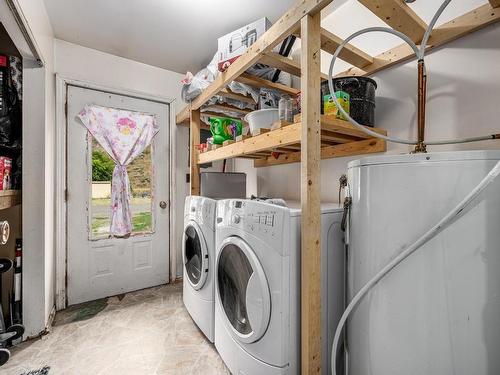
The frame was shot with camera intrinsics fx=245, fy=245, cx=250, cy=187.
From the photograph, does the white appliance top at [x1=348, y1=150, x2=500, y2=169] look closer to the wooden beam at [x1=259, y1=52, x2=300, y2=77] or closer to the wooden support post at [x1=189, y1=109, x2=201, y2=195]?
the wooden beam at [x1=259, y1=52, x2=300, y2=77]

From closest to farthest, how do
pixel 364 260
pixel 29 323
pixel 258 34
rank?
pixel 364 260 → pixel 258 34 → pixel 29 323

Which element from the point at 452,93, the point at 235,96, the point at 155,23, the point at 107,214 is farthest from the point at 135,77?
the point at 452,93

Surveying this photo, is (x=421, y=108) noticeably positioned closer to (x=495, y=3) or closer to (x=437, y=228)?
(x=437, y=228)

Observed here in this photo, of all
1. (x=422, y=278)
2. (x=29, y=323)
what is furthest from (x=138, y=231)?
(x=422, y=278)

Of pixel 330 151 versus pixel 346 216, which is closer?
pixel 346 216

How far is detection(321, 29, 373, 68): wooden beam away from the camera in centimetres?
128

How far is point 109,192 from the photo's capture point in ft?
8.18

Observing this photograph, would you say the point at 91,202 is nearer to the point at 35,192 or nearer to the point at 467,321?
the point at 35,192

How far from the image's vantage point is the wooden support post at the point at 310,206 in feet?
3.35

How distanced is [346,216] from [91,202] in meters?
2.39

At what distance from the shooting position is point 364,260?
3.13ft

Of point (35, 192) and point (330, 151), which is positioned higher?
point (330, 151)

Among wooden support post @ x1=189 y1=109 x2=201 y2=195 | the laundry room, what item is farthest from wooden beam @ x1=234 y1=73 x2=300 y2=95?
wooden support post @ x1=189 y1=109 x2=201 y2=195

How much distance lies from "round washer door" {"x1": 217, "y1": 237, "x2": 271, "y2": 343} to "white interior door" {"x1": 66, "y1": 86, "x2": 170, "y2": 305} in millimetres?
1500
